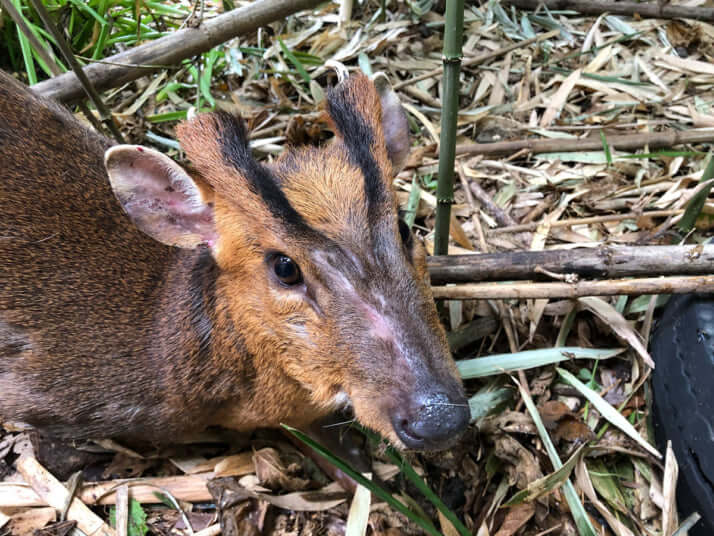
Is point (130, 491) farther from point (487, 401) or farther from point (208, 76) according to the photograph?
point (208, 76)

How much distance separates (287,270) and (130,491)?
1541 mm

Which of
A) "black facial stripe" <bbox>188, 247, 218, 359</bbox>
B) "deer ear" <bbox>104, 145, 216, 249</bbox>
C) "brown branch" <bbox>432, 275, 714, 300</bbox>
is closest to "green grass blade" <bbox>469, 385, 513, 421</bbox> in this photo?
"brown branch" <bbox>432, 275, 714, 300</bbox>

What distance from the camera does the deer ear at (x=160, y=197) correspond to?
227 centimetres

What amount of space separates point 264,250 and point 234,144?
43cm

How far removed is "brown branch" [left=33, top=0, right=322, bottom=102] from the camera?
144 inches

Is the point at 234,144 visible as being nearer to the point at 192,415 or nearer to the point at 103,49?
the point at 192,415

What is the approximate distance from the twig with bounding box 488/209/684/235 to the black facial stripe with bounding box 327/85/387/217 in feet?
5.20

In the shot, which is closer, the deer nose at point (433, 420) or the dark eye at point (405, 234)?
the deer nose at point (433, 420)

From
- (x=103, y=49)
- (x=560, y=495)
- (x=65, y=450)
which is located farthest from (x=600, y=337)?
(x=103, y=49)

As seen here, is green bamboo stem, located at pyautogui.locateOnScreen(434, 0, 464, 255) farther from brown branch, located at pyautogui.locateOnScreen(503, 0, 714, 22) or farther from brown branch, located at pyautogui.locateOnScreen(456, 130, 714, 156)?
brown branch, located at pyautogui.locateOnScreen(503, 0, 714, 22)

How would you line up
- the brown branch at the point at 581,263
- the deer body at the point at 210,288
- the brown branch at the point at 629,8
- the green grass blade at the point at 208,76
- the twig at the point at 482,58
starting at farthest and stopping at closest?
the brown branch at the point at 629,8 < the twig at the point at 482,58 < the green grass blade at the point at 208,76 < the brown branch at the point at 581,263 < the deer body at the point at 210,288

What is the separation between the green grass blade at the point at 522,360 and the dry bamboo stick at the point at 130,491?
4.74 feet

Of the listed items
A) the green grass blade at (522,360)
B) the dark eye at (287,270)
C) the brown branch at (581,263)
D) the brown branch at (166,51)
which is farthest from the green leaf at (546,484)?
the brown branch at (166,51)

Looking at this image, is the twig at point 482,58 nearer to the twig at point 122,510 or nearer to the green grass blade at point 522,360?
the green grass blade at point 522,360
